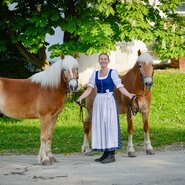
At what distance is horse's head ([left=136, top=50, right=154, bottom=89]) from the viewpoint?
1107cm

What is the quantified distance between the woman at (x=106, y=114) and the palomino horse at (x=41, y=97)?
0.49 metres

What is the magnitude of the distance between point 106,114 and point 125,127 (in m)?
6.21

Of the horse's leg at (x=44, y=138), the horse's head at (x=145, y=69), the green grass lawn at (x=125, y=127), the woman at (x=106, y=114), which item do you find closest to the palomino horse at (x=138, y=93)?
the horse's head at (x=145, y=69)

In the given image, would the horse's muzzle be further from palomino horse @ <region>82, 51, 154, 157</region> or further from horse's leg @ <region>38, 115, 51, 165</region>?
horse's leg @ <region>38, 115, 51, 165</region>

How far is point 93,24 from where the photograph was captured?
15.9m

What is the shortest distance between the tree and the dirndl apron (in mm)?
4955

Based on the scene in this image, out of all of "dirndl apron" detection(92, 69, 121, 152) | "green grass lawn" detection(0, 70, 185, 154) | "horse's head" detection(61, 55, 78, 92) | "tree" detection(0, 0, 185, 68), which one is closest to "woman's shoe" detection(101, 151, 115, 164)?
"dirndl apron" detection(92, 69, 121, 152)

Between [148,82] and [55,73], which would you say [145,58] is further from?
[55,73]

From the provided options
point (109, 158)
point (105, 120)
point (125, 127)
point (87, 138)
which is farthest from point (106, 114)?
point (125, 127)

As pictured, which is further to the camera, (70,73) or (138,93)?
(138,93)

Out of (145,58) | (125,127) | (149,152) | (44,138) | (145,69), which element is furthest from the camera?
(125,127)

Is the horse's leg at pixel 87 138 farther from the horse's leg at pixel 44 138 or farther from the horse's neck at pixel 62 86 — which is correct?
the horse's neck at pixel 62 86

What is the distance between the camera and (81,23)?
52.0 feet

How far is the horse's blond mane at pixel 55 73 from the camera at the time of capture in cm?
1034
